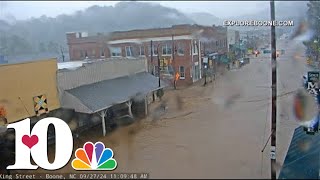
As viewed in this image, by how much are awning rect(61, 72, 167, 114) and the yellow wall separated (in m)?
0.28

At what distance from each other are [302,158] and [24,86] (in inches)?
99.6

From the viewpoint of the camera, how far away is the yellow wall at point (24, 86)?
9.96ft

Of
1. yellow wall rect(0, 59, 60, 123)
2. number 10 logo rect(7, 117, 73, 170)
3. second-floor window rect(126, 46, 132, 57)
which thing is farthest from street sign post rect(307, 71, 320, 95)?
second-floor window rect(126, 46, 132, 57)

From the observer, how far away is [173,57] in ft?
22.0

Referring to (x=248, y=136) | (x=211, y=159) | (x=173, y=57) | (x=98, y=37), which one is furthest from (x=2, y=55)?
(x=173, y=57)

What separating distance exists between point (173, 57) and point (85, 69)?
9.17 ft

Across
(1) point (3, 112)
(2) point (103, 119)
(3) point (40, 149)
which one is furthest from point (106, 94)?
(3) point (40, 149)

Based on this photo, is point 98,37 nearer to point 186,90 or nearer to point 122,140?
point 122,140

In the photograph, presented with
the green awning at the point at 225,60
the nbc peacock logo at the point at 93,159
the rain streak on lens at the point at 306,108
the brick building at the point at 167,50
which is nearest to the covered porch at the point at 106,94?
the brick building at the point at 167,50

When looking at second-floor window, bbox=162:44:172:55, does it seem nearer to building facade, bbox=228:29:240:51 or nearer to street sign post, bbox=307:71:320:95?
building facade, bbox=228:29:240:51

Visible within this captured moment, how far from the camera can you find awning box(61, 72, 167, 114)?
376 cm

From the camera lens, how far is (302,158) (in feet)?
8.44

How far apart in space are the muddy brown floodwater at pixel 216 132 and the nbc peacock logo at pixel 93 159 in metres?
0.06
